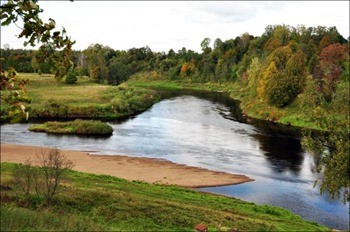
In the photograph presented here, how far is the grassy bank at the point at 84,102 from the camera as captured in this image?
256 ft

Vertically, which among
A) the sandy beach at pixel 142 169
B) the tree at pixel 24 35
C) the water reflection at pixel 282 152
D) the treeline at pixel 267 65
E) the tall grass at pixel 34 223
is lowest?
the sandy beach at pixel 142 169

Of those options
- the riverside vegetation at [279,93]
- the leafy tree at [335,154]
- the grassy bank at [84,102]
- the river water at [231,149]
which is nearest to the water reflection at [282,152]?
the river water at [231,149]

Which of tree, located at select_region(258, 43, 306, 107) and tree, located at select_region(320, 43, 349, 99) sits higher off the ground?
tree, located at select_region(320, 43, 349, 99)

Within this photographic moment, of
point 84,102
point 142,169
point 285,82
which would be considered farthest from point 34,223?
point 285,82

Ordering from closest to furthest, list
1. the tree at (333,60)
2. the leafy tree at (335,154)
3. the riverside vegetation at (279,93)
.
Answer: the leafy tree at (335,154)
the riverside vegetation at (279,93)
the tree at (333,60)

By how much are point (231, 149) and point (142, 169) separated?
51.3 feet

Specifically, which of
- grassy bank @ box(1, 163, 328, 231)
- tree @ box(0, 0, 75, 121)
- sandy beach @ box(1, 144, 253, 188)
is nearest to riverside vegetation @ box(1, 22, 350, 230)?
grassy bank @ box(1, 163, 328, 231)

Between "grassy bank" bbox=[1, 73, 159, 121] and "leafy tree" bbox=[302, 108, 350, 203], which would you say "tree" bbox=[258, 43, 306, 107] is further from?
"leafy tree" bbox=[302, 108, 350, 203]

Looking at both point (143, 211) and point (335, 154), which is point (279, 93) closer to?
point (335, 154)

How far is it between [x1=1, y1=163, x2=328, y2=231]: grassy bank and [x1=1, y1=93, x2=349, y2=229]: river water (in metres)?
5.95

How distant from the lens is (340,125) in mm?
23625

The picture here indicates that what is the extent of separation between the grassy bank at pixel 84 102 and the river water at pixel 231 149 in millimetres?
6864

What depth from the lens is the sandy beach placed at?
39.9m

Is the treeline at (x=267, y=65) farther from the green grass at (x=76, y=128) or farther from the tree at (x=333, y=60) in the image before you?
the green grass at (x=76, y=128)
